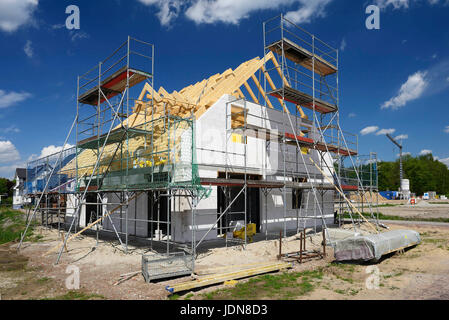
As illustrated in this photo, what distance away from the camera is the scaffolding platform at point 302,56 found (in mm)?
16297

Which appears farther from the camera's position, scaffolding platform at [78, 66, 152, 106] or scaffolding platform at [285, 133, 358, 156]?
scaffolding platform at [285, 133, 358, 156]

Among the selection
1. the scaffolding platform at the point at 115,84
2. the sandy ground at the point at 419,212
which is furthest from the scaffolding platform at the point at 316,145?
the sandy ground at the point at 419,212

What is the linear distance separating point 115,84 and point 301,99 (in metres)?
9.32

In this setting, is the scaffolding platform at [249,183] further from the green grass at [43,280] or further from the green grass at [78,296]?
the green grass at [43,280]

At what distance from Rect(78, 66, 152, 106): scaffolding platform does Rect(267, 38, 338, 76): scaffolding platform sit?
6.98 meters

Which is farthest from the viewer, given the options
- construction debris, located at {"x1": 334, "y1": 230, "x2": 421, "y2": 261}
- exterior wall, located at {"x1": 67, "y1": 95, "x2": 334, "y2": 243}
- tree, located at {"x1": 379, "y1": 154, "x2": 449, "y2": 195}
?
tree, located at {"x1": 379, "y1": 154, "x2": 449, "y2": 195}

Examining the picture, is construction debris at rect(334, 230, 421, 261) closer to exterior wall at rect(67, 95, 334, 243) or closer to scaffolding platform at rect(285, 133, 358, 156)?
exterior wall at rect(67, 95, 334, 243)

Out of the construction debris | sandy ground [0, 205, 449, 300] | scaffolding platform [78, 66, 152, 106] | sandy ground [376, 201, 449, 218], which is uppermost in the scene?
scaffolding platform [78, 66, 152, 106]

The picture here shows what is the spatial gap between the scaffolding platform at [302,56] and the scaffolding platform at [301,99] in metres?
1.83

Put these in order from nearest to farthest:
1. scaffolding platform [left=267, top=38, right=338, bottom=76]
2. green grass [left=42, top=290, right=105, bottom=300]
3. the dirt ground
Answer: green grass [left=42, top=290, right=105, bottom=300], the dirt ground, scaffolding platform [left=267, top=38, right=338, bottom=76]

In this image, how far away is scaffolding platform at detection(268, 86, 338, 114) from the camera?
1573cm

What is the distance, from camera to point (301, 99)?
17.0m
